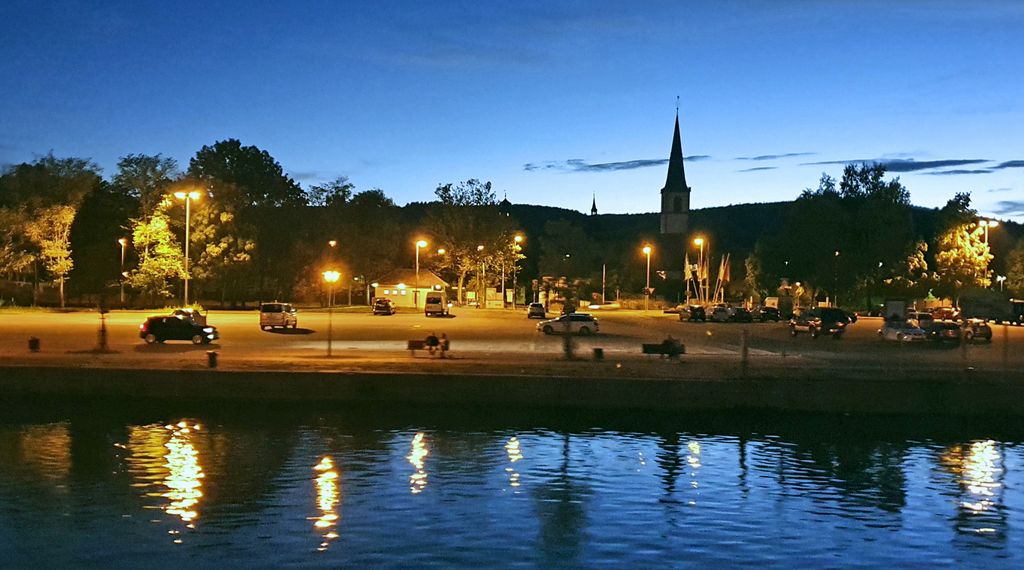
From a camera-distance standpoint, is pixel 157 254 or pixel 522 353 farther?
pixel 157 254

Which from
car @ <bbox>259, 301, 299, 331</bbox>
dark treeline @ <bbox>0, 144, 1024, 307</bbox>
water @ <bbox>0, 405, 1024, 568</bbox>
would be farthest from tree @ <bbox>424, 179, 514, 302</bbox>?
water @ <bbox>0, 405, 1024, 568</bbox>

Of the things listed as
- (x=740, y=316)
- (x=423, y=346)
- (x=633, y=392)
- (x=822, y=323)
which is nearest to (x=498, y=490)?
(x=633, y=392)

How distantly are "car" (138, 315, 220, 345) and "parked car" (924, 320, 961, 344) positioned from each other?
125 feet

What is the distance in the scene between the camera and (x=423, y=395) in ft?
107

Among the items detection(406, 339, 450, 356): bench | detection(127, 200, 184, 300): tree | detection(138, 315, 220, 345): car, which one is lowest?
detection(406, 339, 450, 356): bench

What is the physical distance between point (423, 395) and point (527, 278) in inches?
5978

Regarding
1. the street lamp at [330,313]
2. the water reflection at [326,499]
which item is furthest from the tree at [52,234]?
the water reflection at [326,499]

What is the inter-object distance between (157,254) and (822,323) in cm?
6398

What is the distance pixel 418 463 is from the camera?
23.9 m

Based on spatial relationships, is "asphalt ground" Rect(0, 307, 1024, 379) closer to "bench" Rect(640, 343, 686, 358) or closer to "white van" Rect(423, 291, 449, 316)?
"bench" Rect(640, 343, 686, 358)

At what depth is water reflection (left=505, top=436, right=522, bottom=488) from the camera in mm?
22094

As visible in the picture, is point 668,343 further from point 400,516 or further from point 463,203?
point 463,203

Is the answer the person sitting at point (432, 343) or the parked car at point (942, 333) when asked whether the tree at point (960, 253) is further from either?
the person sitting at point (432, 343)

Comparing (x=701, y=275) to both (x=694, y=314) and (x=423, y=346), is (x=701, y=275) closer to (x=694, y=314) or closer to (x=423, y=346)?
(x=694, y=314)
